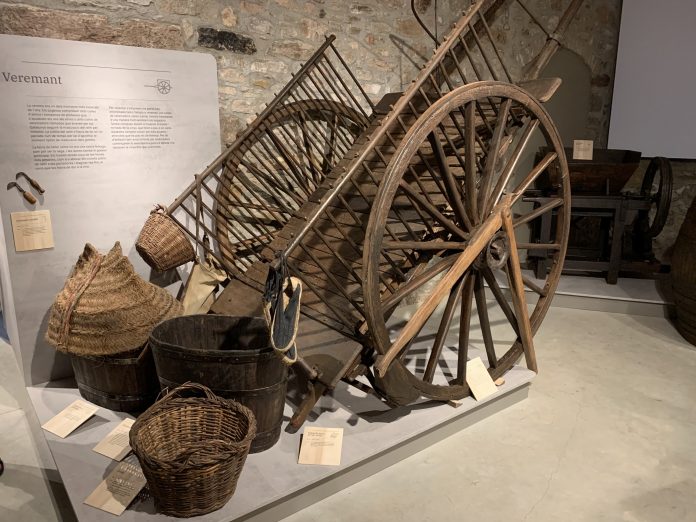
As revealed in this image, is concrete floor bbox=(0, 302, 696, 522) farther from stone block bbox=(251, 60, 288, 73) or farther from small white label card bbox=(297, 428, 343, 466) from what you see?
stone block bbox=(251, 60, 288, 73)

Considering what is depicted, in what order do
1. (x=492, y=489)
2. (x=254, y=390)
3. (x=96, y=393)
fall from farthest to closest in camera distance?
1. (x=96, y=393)
2. (x=492, y=489)
3. (x=254, y=390)

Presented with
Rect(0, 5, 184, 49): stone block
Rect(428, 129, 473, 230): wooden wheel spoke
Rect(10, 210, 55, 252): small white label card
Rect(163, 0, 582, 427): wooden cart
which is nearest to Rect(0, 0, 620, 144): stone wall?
Rect(0, 5, 184, 49): stone block

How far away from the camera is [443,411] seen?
8.10 feet

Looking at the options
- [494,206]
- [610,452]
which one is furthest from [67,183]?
[610,452]

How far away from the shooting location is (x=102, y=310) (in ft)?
7.30

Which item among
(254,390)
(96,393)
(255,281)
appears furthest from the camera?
(255,281)

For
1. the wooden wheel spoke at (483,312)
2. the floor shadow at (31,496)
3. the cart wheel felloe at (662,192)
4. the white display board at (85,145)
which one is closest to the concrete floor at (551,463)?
the floor shadow at (31,496)

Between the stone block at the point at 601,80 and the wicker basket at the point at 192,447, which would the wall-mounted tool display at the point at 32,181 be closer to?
the wicker basket at the point at 192,447

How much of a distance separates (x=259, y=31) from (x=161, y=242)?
1329 millimetres

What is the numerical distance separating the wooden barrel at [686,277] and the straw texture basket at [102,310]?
10.1 ft

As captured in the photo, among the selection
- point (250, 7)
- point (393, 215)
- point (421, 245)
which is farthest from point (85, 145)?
point (421, 245)

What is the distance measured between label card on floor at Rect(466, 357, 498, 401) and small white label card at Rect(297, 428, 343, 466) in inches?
26.7

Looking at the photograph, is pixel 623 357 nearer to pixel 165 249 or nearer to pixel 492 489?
pixel 492 489

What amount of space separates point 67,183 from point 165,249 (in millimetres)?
523
